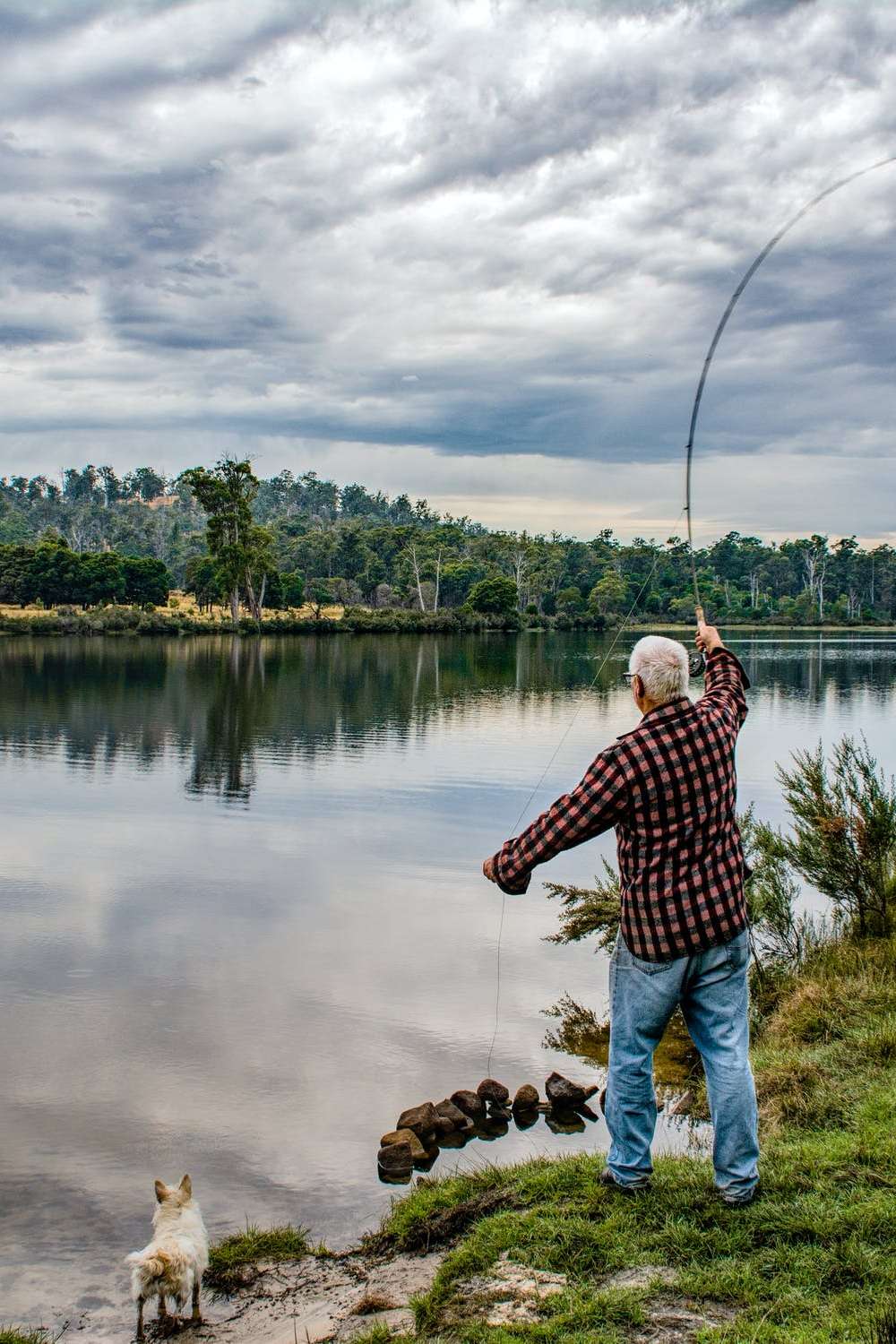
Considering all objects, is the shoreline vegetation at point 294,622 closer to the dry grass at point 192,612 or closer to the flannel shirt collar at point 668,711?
the dry grass at point 192,612

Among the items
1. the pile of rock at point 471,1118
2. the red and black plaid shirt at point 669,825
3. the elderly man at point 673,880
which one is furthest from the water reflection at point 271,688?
the red and black plaid shirt at point 669,825

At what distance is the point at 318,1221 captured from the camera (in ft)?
24.0

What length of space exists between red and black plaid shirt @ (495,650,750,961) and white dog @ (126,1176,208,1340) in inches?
Answer: 127

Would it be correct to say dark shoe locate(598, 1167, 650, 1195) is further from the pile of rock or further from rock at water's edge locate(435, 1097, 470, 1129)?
rock at water's edge locate(435, 1097, 470, 1129)

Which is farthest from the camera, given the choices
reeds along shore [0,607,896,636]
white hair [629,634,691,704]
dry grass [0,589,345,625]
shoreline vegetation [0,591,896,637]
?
dry grass [0,589,345,625]

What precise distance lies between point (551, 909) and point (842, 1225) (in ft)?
37.5

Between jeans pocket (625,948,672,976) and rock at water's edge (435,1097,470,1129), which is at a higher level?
jeans pocket (625,948,672,976)

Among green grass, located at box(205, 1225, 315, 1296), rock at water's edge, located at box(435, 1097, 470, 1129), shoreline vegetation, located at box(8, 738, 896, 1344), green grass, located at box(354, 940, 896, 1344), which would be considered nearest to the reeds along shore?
rock at water's edge, located at box(435, 1097, 470, 1129)

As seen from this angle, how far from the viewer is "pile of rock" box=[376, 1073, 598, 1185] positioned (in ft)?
26.6

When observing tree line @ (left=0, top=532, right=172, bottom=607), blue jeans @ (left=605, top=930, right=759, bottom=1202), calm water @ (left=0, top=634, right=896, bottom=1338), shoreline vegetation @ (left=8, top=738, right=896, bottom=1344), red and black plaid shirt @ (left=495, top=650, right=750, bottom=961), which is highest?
tree line @ (left=0, top=532, right=172, bottom=607)

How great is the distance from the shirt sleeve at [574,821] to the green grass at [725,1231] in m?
1.67

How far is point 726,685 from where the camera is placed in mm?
5371

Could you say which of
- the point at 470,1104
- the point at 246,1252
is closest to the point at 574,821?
the point at 246,1252

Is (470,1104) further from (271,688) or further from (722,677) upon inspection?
(271,688)
